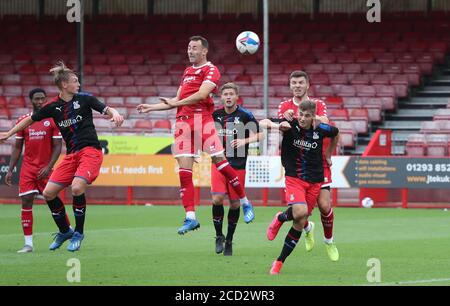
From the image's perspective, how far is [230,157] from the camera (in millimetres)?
15078

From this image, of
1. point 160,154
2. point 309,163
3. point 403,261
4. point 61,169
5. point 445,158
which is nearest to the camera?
point 309,163

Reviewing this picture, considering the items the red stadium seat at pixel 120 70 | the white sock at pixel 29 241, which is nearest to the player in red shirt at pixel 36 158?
the white sock at pixel 29 241

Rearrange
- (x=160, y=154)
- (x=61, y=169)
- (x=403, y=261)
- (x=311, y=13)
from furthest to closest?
(x=311, y=13)
(x=160, y=154)
(x=61, y=169)
(x=403, y=261)

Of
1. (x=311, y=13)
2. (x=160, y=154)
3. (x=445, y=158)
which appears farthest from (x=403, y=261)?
(x=311, y=13)

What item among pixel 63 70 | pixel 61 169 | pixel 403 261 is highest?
pixel 63 70

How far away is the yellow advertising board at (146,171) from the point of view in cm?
2634

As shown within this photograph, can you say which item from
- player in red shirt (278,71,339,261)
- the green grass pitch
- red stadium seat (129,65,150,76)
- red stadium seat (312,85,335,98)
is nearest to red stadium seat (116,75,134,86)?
red stadium seat (129,65,150,76)

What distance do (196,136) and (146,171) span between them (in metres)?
12.9

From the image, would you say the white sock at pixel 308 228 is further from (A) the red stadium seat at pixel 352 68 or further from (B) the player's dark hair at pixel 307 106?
(A) the red stadium seat at pixel 352 68

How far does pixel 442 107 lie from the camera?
31.3 m

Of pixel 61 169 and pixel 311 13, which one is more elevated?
pixel 311 13

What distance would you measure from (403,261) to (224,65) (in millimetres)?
21891

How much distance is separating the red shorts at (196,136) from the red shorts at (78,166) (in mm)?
1155

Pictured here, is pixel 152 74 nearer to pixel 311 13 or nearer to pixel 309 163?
pixel 311 13
